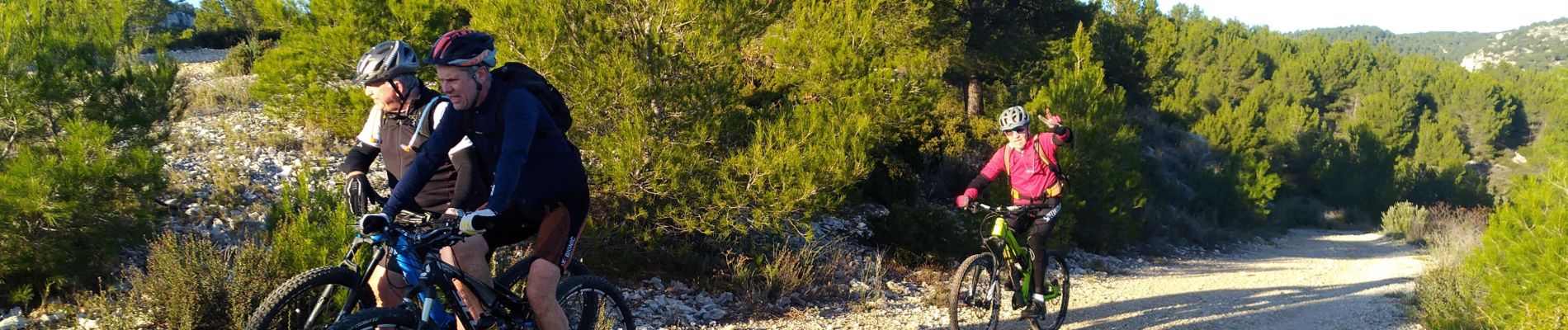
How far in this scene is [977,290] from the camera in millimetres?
5637

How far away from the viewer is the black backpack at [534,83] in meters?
3.24

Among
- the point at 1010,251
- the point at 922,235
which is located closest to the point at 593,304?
the point at 1010,251

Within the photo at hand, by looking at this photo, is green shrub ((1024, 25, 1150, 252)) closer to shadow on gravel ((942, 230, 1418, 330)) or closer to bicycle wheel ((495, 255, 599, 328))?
shadow on gravel ((942, 230, 1418, 330))

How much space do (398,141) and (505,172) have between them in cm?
68

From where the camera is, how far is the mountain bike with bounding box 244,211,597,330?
2771mm

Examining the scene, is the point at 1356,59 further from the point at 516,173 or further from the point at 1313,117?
the point at 516,173

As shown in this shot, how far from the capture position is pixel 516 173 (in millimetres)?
2988

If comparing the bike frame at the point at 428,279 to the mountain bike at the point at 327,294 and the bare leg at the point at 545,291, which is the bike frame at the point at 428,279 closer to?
the mountain bike at the point at 327,294

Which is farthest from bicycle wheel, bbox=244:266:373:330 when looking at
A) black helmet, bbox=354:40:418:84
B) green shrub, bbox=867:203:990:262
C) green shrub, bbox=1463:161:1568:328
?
green shrub, bbox=1463:161:1568:328

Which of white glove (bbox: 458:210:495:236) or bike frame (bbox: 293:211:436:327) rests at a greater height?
white glove (bbox: 458:210:495:236)

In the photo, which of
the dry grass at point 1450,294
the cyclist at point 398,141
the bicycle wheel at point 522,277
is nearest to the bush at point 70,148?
the cyclist at point 398,141

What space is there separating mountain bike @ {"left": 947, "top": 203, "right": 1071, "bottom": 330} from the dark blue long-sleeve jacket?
295cm

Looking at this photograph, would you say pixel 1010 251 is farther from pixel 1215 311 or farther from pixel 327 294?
Answer: pixel 327 294

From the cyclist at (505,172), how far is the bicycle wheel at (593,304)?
22 centimetres
